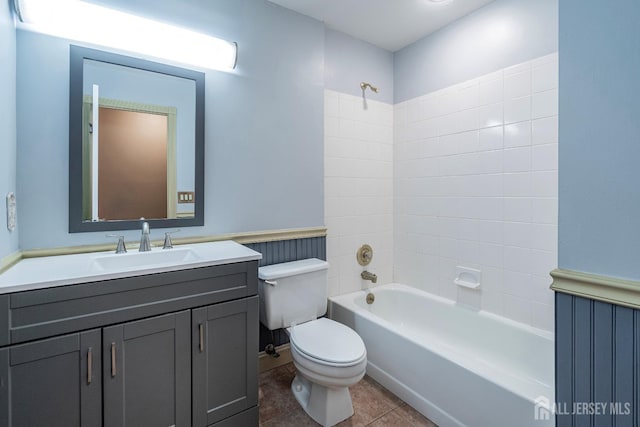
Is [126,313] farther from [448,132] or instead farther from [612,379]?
[448,132]

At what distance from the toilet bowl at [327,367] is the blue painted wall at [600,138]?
1.03 meters

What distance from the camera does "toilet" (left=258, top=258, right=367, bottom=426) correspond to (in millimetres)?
1521

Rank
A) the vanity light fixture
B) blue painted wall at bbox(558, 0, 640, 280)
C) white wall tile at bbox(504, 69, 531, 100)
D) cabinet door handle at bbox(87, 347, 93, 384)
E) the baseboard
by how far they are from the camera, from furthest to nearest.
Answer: the baseboard, white wall tile at bbox(504, 69, 531, 100), the vanity light fixture, cabinet door handle at bbox(87, 347, 93, 384), blue painted wall at bbox(558, 0, 640, 280)

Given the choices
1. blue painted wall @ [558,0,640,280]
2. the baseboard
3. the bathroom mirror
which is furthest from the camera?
the baseboard

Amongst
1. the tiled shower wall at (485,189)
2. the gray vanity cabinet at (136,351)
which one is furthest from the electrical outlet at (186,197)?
the tiled shower wall at (485,189)

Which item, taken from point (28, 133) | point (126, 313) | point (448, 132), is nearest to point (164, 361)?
point (126, 313)

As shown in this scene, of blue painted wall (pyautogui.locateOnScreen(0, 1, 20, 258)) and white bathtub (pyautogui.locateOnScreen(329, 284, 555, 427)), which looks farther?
white bathtub (pyautogui.locateOnScreen(329, 284, 555, 427))

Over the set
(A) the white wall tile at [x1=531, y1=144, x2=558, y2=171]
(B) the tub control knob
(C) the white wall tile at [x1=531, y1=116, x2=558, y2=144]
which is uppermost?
(C) the white wall tile at [x1=531, y1=116, x2=558, y2=144]

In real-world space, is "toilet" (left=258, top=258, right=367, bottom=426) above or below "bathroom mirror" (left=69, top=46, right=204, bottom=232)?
below

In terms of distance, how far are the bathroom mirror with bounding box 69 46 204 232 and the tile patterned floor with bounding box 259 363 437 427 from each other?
115 cm

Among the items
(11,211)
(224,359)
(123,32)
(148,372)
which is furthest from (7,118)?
(224,359)

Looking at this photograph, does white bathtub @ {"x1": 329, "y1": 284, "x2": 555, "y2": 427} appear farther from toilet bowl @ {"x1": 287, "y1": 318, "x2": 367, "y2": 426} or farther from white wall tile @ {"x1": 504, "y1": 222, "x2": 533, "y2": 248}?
white wall tile @ {"x1": 504, "y1": 222, "x2": 533, "y2": 248}

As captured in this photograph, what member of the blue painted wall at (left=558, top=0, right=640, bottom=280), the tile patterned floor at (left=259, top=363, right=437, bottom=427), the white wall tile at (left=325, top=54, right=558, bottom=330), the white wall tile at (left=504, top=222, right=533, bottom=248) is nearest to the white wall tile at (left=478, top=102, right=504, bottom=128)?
the white wall tile at (left=325, top=54, right=558, bottom=330)

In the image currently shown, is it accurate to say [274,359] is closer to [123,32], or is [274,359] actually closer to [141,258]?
[141,258]
